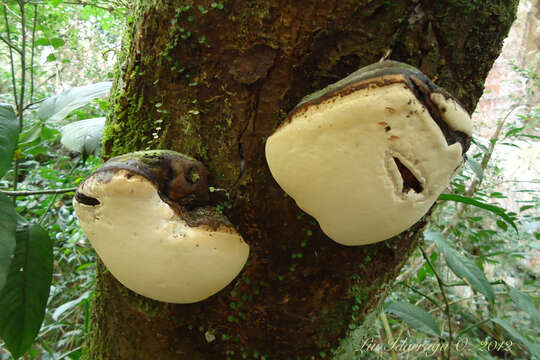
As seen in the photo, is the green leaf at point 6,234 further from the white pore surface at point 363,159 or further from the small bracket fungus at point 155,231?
the white pore surface at point 363,159

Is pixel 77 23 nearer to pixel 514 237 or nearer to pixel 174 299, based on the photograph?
pixel 174 299

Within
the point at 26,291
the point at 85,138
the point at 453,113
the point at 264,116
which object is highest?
the point at 453,113

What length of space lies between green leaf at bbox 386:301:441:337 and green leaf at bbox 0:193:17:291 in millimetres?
1319

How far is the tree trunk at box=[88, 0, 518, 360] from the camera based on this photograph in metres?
0.72

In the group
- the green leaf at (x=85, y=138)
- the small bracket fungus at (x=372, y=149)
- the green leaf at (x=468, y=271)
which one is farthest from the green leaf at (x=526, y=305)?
the green leaf at (x=85, y=138)

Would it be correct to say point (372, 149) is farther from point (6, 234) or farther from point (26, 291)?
point (26, 291)

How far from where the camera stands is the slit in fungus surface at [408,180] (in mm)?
607

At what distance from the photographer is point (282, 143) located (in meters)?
0.64

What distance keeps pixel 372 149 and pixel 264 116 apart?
286mm

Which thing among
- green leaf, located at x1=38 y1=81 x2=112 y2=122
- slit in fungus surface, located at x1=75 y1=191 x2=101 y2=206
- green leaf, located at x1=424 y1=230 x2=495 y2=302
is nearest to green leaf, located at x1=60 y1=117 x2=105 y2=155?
green leaf, located at x1=38 y1=81 x2=112 y2=122

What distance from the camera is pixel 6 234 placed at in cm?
84

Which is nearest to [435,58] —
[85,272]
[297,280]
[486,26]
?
[486,26]

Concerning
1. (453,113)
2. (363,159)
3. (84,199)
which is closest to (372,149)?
(363,159)

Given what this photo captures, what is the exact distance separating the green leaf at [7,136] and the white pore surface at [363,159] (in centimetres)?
70
